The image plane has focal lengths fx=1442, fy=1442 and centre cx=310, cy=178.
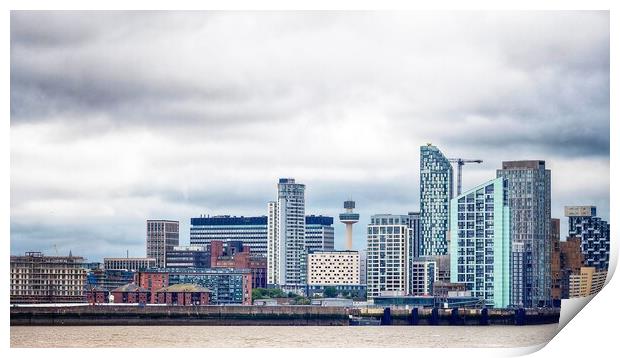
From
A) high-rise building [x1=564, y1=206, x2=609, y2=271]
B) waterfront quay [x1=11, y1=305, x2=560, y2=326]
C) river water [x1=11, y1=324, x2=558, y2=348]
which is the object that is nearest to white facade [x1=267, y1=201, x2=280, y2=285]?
waterfront quay [x1=11, y1=305, x2=560, y2=326]

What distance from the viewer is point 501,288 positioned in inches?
1167

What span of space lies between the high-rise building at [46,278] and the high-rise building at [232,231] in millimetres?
4025

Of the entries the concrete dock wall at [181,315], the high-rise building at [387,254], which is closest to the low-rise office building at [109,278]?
the concrete dock wall at [181,315]

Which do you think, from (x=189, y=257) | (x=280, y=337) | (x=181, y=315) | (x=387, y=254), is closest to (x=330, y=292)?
(x=387, y=254)

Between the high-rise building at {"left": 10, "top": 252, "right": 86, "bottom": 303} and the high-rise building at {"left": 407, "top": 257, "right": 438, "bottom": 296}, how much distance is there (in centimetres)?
744

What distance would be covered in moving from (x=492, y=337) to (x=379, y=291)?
10.8 meters

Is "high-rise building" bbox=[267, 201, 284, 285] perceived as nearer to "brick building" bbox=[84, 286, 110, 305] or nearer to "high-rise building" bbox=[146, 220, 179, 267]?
"high-rise building" bbox=[146, 220, 179, 267]

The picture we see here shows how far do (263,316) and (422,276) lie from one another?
246 inches

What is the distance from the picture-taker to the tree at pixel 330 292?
33.1m

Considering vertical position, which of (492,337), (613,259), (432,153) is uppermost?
(432,153)

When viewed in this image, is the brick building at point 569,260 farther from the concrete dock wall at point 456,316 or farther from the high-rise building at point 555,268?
the concrete dock wall at point 456,316

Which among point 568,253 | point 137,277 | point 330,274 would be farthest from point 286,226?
point 568,253

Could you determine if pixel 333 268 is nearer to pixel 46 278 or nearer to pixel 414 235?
pixel 414 235
